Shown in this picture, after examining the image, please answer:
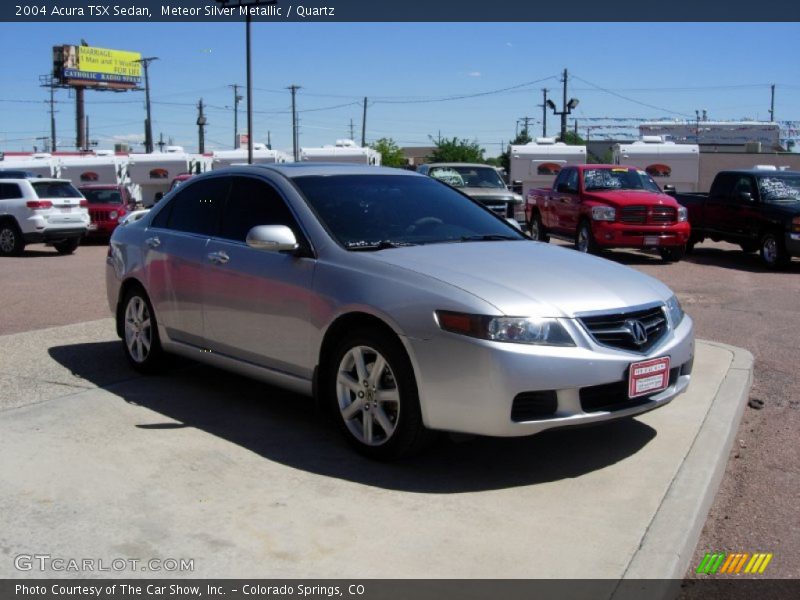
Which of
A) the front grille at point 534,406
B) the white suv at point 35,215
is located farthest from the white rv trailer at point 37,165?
the front grille at point 534,406

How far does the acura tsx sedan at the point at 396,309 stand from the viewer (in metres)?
4.58

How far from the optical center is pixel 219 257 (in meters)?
6.12

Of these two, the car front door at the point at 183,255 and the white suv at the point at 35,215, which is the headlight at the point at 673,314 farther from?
the white suv at the point at 35,215

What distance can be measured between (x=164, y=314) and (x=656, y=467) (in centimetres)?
360

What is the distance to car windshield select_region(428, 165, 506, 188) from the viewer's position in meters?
20.0

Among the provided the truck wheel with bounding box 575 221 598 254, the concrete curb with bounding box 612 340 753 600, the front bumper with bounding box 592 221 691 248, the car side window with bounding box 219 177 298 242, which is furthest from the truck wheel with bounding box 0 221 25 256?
the concrete curb with bounding box 612 340 753 600

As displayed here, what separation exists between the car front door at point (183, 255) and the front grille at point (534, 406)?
103 inches

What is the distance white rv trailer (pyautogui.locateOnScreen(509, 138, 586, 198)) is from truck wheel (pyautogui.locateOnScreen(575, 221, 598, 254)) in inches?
451

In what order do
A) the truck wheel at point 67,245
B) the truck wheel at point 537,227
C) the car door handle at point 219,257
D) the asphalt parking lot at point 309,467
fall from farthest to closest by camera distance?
the truck wheel at point 67,245
the truck wheel at point 537,227
the car door handle at point 219,257
the asphalt parking lot at point 309,467

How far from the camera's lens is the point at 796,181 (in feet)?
55.5

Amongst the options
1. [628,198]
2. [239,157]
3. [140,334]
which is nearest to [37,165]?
[239,157]

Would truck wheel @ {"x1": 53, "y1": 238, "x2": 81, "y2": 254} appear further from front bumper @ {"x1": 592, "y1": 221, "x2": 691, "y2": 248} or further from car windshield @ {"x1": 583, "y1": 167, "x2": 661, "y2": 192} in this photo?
front bumper @ {"x1": 592, "y1": 221, "x2": 691, "y2": 248}

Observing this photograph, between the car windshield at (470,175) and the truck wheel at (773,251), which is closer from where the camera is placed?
the truck wheel at (773,251)

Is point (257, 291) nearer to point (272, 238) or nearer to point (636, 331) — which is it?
point (272, 238)
